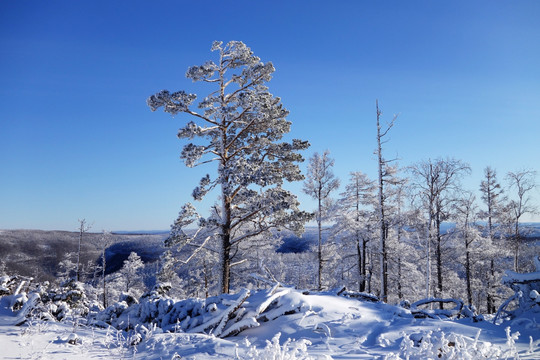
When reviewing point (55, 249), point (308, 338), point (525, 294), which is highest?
point (525, 294)

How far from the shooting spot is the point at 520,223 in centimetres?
1997

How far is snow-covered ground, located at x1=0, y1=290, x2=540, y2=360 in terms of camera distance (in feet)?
13.2

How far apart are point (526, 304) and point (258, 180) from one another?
24.3 ft

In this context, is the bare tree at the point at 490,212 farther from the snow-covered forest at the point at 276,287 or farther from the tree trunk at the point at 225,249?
the tree trunk at the point at 225,249

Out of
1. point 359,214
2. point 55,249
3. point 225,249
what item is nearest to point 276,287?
point 225,249

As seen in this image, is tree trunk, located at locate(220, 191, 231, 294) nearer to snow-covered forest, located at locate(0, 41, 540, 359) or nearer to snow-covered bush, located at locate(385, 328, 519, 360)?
snow-covered forest, located at locate(0, 41, 540, 359)

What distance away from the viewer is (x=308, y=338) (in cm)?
489

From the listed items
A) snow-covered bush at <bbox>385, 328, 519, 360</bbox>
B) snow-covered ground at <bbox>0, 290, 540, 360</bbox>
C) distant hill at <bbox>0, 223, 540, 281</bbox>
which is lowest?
distant hill at <bbox>0, 223, 540, 281</bbox>

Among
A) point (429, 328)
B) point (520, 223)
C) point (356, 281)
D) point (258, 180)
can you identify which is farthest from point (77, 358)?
point (520, 223)

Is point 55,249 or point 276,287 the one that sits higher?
point 276,287

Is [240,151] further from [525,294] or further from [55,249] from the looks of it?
[55,249]

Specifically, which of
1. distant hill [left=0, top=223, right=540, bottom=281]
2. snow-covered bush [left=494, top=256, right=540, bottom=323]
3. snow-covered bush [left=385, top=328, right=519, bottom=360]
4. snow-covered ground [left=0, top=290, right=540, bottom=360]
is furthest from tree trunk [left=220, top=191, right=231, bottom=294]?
distant hill [left=0, top=223, right=540, bottom=281]

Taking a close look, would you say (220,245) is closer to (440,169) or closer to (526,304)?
(526,304)

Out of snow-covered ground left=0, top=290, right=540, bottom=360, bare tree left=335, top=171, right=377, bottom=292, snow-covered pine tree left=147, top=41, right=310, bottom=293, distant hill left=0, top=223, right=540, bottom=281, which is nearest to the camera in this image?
snow-covered ground left=0, top=290, right=540, bottom=360
